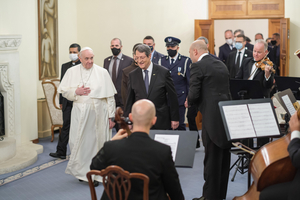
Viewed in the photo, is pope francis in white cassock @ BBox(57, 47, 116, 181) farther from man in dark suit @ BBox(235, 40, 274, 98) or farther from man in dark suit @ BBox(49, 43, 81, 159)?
man in dark suit @ BBox(235, 40, 274, 98)

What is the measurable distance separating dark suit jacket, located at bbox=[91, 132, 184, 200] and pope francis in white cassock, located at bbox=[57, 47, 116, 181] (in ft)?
7.29

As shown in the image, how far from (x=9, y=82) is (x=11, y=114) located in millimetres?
519

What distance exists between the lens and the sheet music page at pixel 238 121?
2912mm

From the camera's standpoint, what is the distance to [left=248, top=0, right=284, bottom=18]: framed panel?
720cm

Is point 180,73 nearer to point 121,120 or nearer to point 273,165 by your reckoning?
point 273,165

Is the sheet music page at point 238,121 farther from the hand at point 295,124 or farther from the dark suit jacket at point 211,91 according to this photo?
the hand at point 295,124

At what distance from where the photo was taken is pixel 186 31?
7.36 m

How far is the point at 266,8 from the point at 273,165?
18.6ft

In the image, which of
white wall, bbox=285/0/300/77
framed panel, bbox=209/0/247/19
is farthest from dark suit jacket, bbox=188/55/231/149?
white wall, bbox=285/0/300/77

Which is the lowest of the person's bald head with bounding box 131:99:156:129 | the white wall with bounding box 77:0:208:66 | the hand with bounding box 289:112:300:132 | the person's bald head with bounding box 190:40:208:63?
the hand with bounding box 289:112:300:132

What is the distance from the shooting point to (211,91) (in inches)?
136

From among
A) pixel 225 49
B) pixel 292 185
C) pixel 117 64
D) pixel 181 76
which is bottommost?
pixel 292 185

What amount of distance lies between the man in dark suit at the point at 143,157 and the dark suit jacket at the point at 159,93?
1.76m

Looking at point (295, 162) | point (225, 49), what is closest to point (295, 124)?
point (295, 162)
